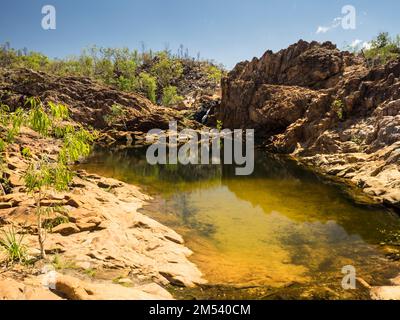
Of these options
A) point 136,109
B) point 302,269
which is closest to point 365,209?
point 302,269

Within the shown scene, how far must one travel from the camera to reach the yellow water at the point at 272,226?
44.7ft

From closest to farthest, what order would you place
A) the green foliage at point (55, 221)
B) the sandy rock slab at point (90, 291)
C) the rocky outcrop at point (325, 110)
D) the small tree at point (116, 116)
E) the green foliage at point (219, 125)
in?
the sandy rock slab at point (90, 291), the green foliage at point (55, 221), the rocky outcrop at point (325, 110), the green foliage at point (219, 125), the small tree at point (116, 116)

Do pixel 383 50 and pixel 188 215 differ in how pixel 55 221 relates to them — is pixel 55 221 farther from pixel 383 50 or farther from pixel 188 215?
pixel 383 50

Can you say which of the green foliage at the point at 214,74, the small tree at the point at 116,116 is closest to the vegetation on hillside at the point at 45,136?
the small tree at the point at 116,116

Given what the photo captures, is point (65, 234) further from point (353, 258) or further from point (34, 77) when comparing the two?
point (34, 77)

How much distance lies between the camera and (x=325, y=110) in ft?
160

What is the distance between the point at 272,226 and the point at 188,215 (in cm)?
513

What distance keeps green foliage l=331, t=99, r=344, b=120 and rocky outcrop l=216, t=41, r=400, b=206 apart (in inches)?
5.3

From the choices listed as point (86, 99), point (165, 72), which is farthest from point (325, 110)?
point (165, 72)

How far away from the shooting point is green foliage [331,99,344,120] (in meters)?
45.1

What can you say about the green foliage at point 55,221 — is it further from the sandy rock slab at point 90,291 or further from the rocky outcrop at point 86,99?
the rocky outcrop at point 86,99

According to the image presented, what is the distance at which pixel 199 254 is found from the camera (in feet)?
49.8

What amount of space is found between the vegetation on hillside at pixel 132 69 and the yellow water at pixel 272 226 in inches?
2584

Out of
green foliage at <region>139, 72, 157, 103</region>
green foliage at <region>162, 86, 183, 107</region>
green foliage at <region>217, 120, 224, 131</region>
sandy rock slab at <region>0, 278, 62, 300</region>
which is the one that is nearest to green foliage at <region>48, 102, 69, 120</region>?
sandy rock slab at <region>0, 278, 62, 300</region>
